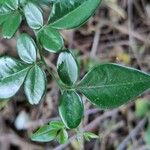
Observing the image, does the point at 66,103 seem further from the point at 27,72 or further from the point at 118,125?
the point at 118,125

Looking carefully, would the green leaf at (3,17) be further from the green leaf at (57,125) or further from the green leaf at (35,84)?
the green leaf at (57,125)

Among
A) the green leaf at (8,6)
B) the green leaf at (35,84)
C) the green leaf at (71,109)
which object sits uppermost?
the green leaf at (8,6)

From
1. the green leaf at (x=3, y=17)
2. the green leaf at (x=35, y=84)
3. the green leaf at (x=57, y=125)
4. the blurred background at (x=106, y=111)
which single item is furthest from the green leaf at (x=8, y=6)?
the blurred background at (x=106, y=111)

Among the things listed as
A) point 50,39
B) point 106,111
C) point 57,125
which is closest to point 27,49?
point 50,39

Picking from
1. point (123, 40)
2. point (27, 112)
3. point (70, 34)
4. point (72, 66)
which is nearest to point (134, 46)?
point (123, 40)

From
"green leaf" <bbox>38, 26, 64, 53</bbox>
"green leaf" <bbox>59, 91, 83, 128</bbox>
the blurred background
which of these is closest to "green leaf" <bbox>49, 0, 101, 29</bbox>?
"green leaf" <bbox>38, 26, 64, 53</bbox>

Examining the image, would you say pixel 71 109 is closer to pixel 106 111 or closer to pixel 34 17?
pixel 34 17
